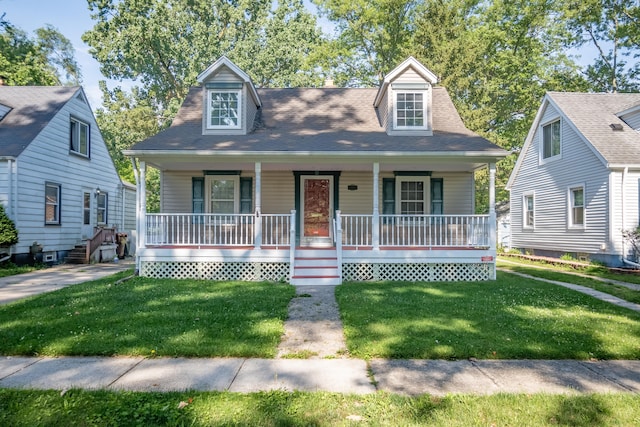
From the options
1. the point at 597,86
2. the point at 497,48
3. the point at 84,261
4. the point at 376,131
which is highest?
the point at 497,48

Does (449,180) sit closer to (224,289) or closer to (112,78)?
(224,289)

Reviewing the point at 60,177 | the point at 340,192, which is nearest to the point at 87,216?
the point at 60,177

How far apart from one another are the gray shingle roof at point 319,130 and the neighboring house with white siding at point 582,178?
517 centimetres

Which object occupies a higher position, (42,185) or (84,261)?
(42,185)

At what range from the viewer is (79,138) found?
15.4 metres

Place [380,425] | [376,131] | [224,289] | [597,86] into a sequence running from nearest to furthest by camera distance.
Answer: [380,425]
[224,289]
[376,131]
[597,86]

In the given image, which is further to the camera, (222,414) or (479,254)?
(479,254)

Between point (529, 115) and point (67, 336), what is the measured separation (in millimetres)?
27531

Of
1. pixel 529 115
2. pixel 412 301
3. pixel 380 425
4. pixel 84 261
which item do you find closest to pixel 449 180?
pixel 412 301

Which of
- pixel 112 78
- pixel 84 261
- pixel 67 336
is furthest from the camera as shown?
pixel 112 78

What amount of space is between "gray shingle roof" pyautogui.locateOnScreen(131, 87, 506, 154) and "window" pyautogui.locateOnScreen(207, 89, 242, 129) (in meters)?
0.60

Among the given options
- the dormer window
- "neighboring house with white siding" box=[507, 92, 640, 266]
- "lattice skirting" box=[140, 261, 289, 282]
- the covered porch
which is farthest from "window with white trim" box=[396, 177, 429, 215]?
"neighboring house with white siding" box=[507, 92, 640, 266]

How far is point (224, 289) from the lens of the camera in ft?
27.1

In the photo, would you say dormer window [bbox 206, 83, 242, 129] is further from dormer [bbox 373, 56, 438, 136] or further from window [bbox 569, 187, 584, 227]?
window [bbox 569, 187, 584, 227]
